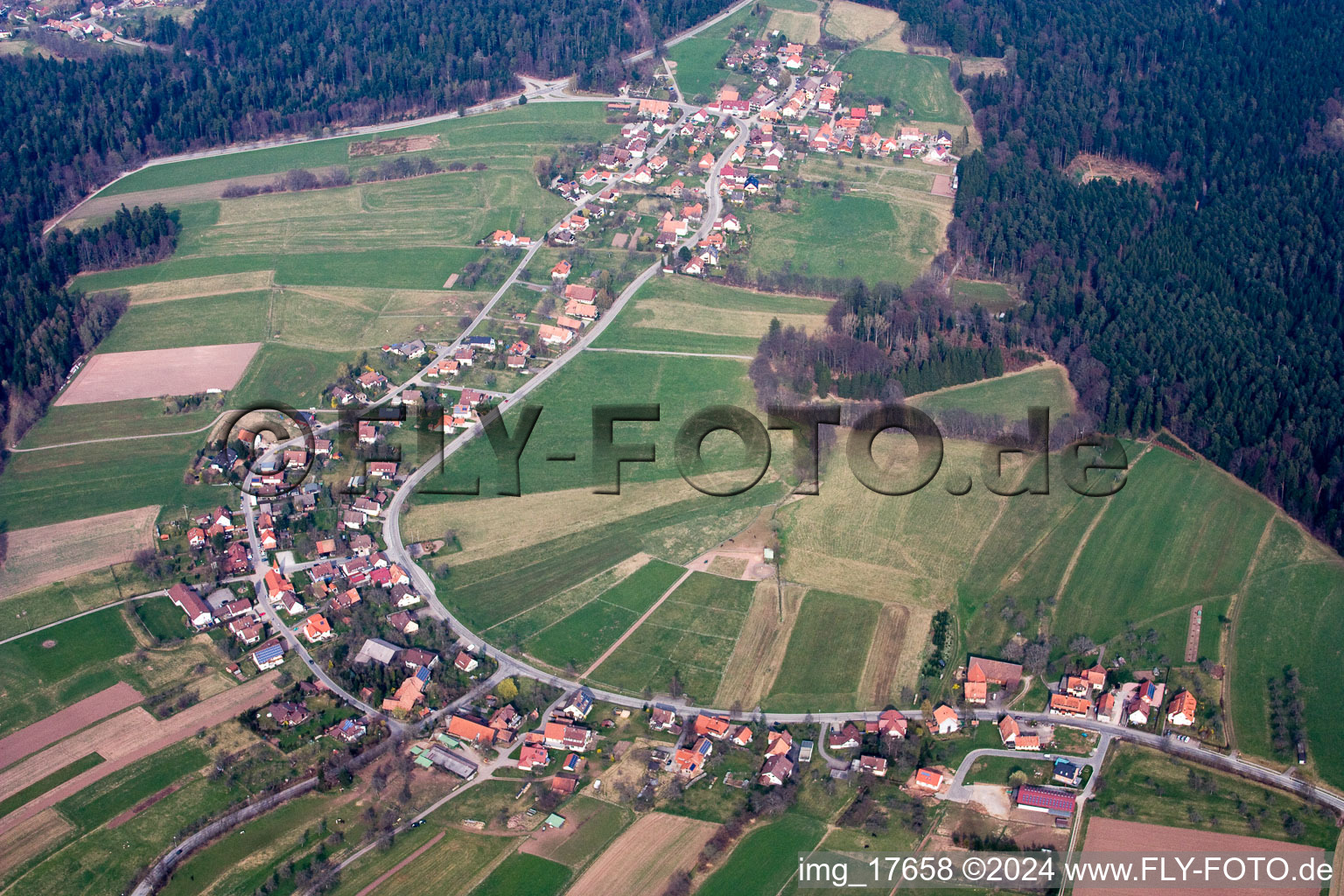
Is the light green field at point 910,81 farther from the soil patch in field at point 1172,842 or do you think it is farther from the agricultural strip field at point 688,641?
the soil patch in field at point 1172,842

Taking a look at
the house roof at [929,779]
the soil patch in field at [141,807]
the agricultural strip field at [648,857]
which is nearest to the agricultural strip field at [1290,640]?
the house roof at [929,779]

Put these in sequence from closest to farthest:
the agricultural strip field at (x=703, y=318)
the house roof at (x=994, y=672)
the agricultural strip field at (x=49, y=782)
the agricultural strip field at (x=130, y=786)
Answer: the agricultural strip field at (x=130, y=786), the agricultural strip field at (x=49, y=782), the house roof at (x=994, y=672), the agricultural strip field at (x=703, y=318)

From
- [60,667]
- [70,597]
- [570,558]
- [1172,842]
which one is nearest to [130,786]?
[60,667]

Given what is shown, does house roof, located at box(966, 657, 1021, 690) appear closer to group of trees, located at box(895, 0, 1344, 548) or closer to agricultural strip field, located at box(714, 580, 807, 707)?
agricultural strip field, located at box(714, 580, 807, 707)

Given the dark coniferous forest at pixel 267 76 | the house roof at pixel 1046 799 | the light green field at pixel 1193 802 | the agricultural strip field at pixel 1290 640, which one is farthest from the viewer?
the dark coniferous forest at pixel 267 76

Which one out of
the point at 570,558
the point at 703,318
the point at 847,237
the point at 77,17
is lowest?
the point at 570,558

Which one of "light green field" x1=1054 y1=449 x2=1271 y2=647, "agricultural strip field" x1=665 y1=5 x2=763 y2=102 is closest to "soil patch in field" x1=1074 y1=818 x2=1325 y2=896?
"light green field" x1=1054 y1=449 x2=1271 y2=647

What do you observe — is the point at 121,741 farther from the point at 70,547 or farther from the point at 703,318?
the point at 703,318
